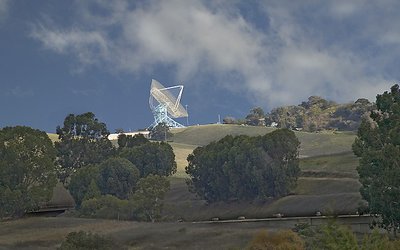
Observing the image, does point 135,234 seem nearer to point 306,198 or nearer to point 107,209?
point 107,209

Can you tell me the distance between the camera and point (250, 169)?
376 feet

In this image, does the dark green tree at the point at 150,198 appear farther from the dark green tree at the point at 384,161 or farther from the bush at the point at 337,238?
the bush at the point at 337,238

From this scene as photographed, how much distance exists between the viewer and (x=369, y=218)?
7606 cm

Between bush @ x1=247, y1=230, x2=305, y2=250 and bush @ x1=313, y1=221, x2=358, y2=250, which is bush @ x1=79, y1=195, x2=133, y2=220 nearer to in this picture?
bush @ x1=247, y1=230, x2=305, y2=250

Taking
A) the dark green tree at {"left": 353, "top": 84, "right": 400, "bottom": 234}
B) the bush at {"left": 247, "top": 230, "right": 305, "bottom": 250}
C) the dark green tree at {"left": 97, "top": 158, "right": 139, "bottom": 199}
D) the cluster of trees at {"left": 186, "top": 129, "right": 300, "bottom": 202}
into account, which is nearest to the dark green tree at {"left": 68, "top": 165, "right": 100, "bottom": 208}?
the dark green tree at {"left": 97, "top": 158, "right": 139, "bottom": 199}

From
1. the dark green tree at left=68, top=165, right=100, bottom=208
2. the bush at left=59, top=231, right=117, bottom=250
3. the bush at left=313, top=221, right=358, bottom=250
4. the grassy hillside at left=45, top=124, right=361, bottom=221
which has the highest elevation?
the dark green tree at left=68, top=165, right=100, bottom=208

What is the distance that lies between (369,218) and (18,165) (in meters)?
57.0

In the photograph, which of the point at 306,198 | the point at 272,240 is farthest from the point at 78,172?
the point at 272,240

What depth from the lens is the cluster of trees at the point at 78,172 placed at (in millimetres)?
102875

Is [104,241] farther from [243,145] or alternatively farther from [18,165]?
[243,145]

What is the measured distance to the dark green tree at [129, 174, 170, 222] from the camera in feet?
333

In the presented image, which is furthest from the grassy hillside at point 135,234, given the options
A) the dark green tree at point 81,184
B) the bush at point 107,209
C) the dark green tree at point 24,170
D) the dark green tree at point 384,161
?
the dark green tree at point 81,184

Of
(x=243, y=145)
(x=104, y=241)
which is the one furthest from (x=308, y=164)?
(x=104, y=241)

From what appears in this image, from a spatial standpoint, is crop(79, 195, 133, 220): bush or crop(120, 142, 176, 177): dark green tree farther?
A: crop(120, 142, 176, 177): dark green tree
